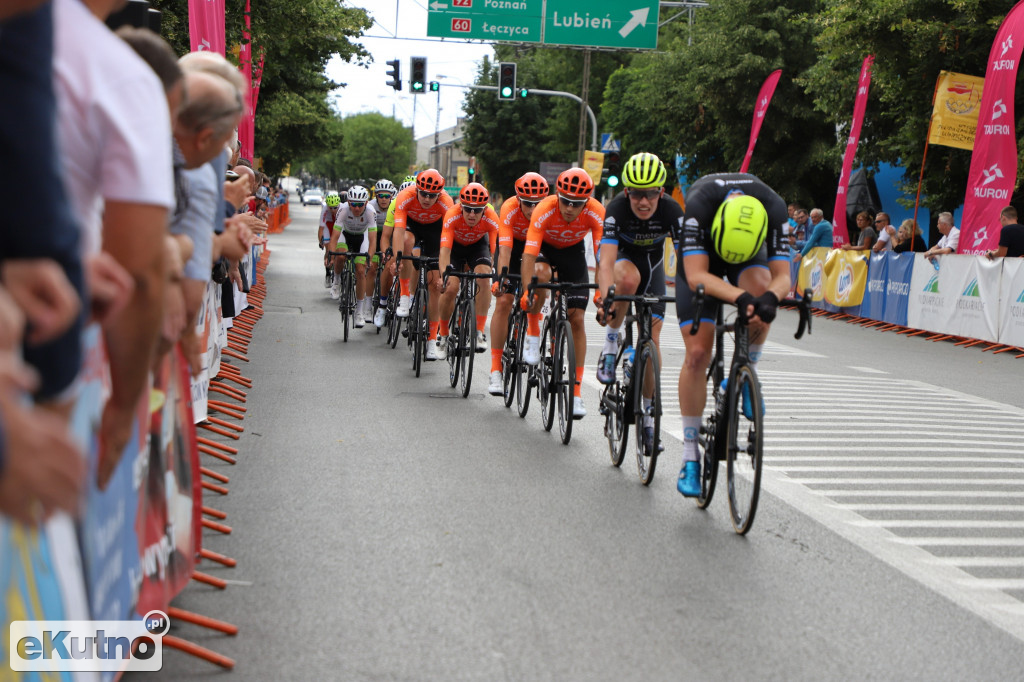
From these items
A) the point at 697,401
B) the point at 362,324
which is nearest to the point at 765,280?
the point at 697,401

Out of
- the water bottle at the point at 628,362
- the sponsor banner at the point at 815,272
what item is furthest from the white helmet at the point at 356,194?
the sponsor banner at the point at 815,272

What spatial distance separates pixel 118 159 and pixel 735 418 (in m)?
3.99

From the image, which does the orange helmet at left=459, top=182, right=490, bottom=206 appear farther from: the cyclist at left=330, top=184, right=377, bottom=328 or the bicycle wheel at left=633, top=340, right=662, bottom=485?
the cyclist at left=330, top=184, right=377, bottom=328

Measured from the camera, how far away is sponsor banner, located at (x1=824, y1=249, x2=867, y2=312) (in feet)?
68.3

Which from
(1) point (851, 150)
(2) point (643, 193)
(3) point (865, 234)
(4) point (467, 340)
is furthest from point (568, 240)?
(1) point (851, 150)

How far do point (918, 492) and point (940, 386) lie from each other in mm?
5861

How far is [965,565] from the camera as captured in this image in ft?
18.0

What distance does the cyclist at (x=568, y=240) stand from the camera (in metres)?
8.77

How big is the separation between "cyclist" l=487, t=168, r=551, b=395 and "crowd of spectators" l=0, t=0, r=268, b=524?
6645 mm

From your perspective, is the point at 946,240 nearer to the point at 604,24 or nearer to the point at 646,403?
the point at 646,403

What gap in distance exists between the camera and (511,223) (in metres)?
10.2

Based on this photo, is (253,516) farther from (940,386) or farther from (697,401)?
(940,386)

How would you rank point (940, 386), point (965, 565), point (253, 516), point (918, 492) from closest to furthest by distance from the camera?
point (965, 565) < point (253, 516) < point (918, 492) < point (940, 386)

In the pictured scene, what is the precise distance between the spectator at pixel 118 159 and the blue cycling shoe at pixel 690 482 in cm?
419
